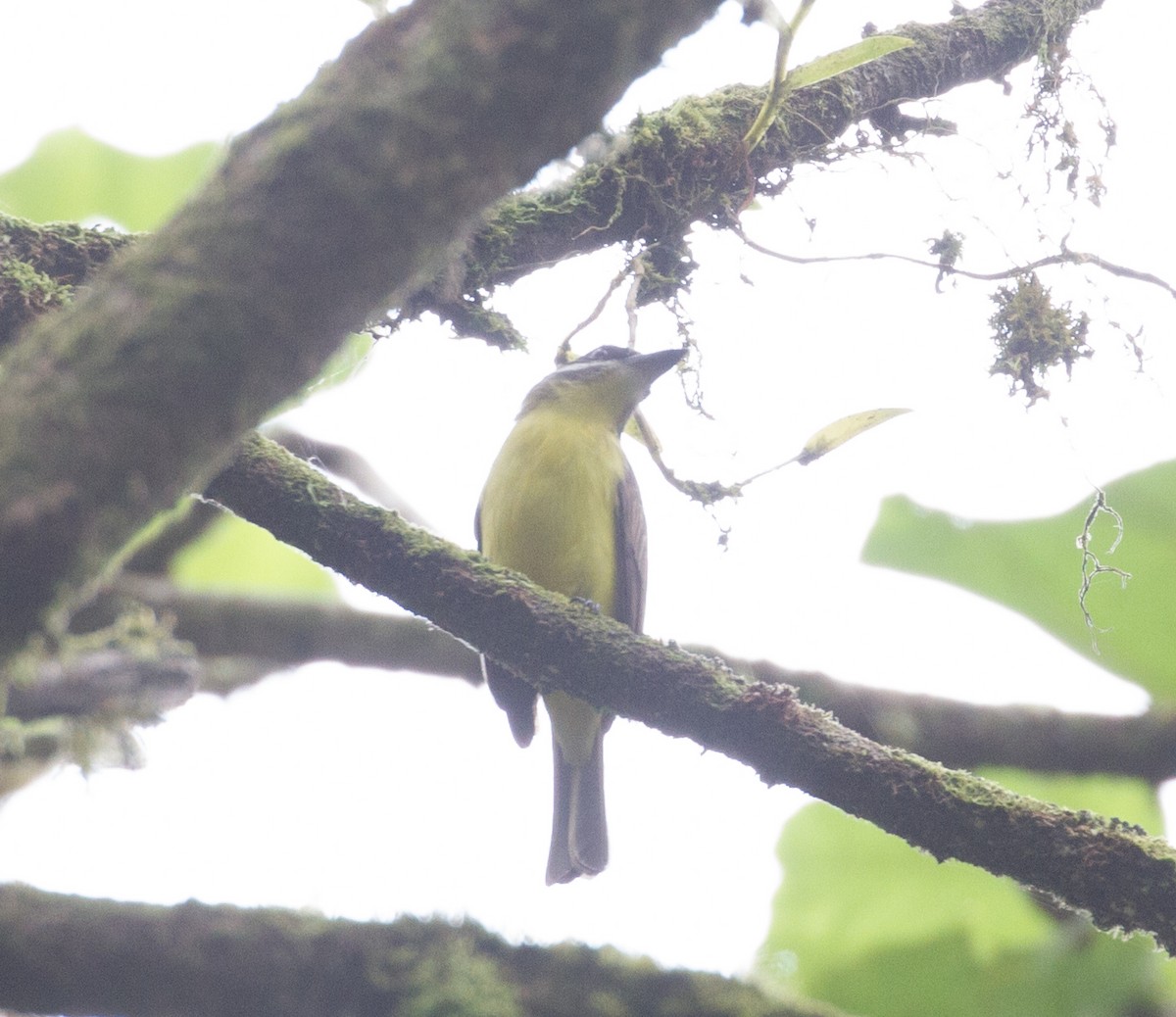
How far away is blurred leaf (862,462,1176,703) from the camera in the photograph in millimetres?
4105

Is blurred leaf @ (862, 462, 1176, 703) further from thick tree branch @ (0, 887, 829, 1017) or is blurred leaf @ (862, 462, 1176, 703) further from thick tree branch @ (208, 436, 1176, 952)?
thick tree branch @ (0, 887, 829, 1017)

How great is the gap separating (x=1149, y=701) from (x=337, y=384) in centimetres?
314

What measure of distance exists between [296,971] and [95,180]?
16.4 feet

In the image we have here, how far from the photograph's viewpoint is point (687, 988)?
5.98 ft

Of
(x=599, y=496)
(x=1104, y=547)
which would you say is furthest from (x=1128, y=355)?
(x=599, y=496)

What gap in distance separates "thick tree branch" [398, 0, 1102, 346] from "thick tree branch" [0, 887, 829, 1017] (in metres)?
1.59

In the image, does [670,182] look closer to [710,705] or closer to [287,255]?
[710,705]

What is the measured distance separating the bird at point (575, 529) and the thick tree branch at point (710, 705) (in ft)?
5.38

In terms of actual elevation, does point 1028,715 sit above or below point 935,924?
above

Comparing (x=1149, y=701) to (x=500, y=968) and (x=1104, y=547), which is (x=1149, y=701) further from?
(x=500, y=968)

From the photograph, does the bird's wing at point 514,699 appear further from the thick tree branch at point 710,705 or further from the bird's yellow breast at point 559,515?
the thick tree branch at point 710,705

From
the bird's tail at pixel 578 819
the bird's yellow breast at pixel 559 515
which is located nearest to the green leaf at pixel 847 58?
the bird's yellow breast at pixel 559 515

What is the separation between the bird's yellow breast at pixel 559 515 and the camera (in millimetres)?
4422

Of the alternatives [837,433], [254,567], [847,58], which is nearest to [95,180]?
[254,567]
